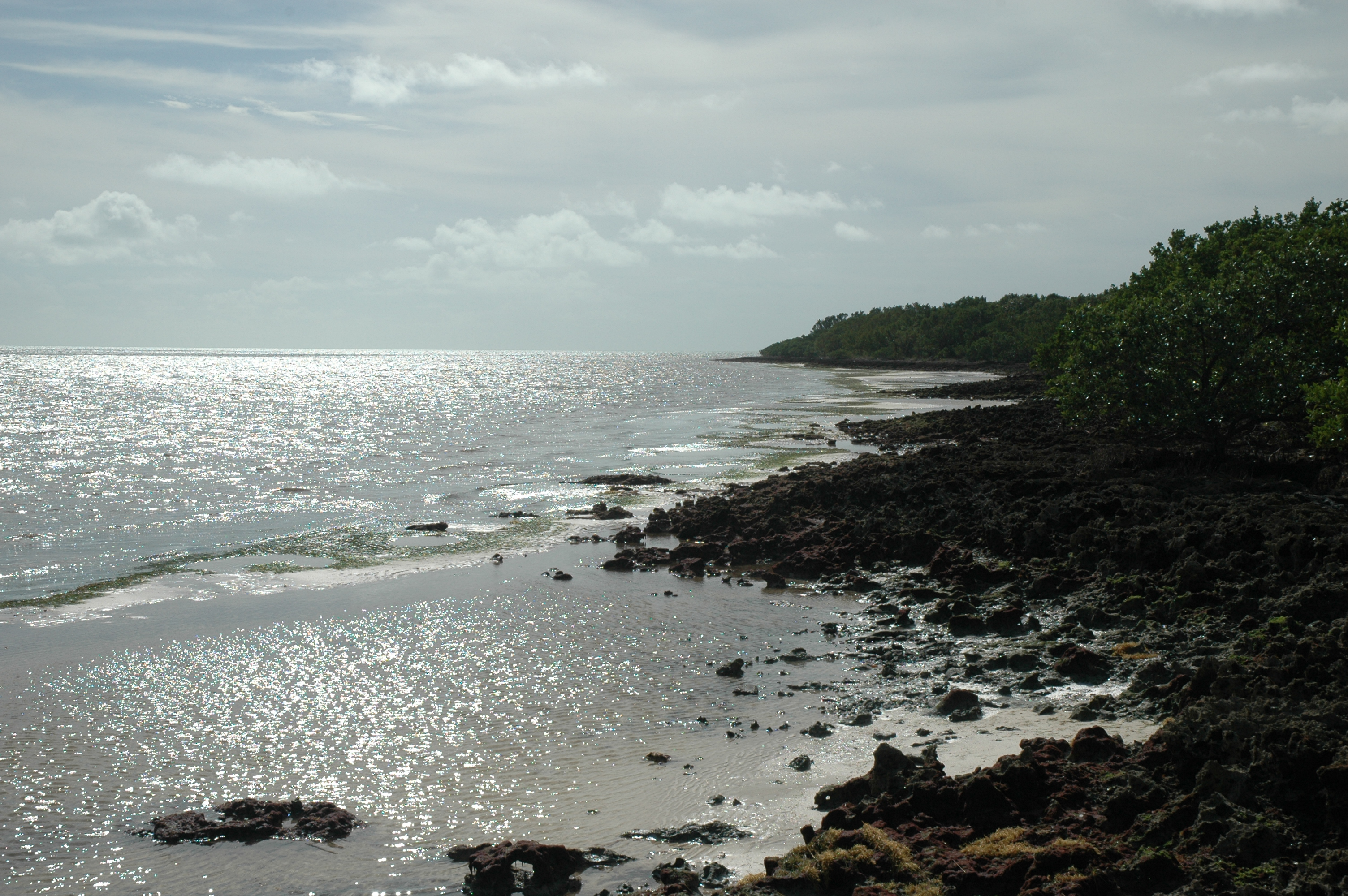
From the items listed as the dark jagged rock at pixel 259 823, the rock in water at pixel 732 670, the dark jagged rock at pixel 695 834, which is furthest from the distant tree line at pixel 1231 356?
the dark jagged rock at pixel 259 823

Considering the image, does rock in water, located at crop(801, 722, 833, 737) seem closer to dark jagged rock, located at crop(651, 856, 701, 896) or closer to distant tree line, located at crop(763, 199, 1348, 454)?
dark jagged rock, located at crop(651, 856, 701, 896)

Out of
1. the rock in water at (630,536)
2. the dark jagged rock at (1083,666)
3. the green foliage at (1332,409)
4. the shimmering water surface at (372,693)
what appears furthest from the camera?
the rock in water at (630,536)

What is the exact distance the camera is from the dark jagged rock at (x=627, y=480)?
34.5m

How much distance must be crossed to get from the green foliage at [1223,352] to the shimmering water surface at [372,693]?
14.0 m

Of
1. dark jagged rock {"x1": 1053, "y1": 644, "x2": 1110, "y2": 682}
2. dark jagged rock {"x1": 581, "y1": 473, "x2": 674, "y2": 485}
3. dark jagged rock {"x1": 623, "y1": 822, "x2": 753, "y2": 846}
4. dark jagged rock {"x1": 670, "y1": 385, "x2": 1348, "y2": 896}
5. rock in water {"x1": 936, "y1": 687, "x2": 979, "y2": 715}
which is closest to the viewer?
dark jagged rock {"x1": 670, "y1": 385, "x2": 1348, "y2": 896}

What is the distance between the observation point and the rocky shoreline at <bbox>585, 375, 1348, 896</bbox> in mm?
7285

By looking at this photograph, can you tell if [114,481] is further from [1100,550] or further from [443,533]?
[1100,550]

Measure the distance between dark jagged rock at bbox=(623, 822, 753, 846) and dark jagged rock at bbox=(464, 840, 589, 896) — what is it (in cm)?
86

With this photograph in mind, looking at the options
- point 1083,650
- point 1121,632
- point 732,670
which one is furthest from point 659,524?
point 1083,650

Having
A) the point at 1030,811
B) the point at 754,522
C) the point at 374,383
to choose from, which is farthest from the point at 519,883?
the point at 374,383

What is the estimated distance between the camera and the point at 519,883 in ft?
27.0

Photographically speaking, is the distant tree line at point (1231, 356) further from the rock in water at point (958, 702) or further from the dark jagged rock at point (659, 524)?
→ the dark jagged rock at point (659, 524)

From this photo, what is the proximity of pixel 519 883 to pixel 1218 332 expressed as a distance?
85.2 feet

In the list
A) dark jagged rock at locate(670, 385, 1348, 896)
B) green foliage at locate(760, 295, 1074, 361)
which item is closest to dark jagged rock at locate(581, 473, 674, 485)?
dark jagged rock at locate(670, 385, 1348, 896)
